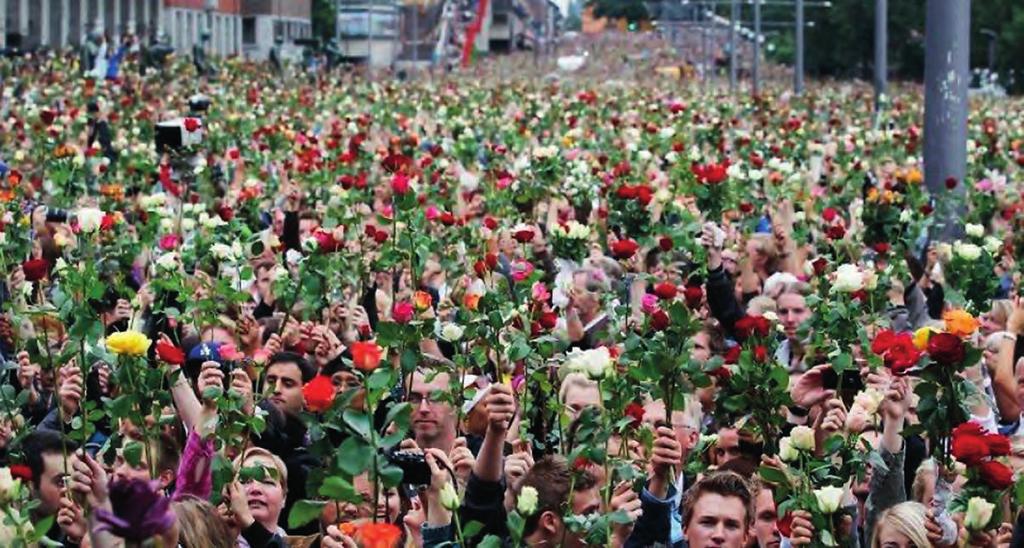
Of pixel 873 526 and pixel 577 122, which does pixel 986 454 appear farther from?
pixel 577 122

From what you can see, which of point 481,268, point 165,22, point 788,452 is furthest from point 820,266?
point 165,22

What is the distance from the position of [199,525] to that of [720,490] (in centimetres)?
167

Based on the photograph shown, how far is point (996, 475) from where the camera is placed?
6426mm

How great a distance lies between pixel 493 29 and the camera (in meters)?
140

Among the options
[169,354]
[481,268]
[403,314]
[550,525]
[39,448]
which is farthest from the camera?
[481,268]

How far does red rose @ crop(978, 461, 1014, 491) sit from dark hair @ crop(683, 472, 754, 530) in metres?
1.35

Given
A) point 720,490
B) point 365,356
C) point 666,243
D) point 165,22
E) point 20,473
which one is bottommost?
point 720,490

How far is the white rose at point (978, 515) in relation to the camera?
20.6 feet

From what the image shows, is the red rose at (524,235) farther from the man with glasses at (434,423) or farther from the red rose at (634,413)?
the red rose at (634,413)

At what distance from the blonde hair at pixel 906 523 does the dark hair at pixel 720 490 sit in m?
0.44

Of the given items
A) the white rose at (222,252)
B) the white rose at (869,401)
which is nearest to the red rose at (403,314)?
the white rose at (869,401)

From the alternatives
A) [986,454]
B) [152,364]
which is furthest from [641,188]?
[986,454]

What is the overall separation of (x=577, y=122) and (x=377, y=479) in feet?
74.2

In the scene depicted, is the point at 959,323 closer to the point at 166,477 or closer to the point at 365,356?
the point at 365,356
